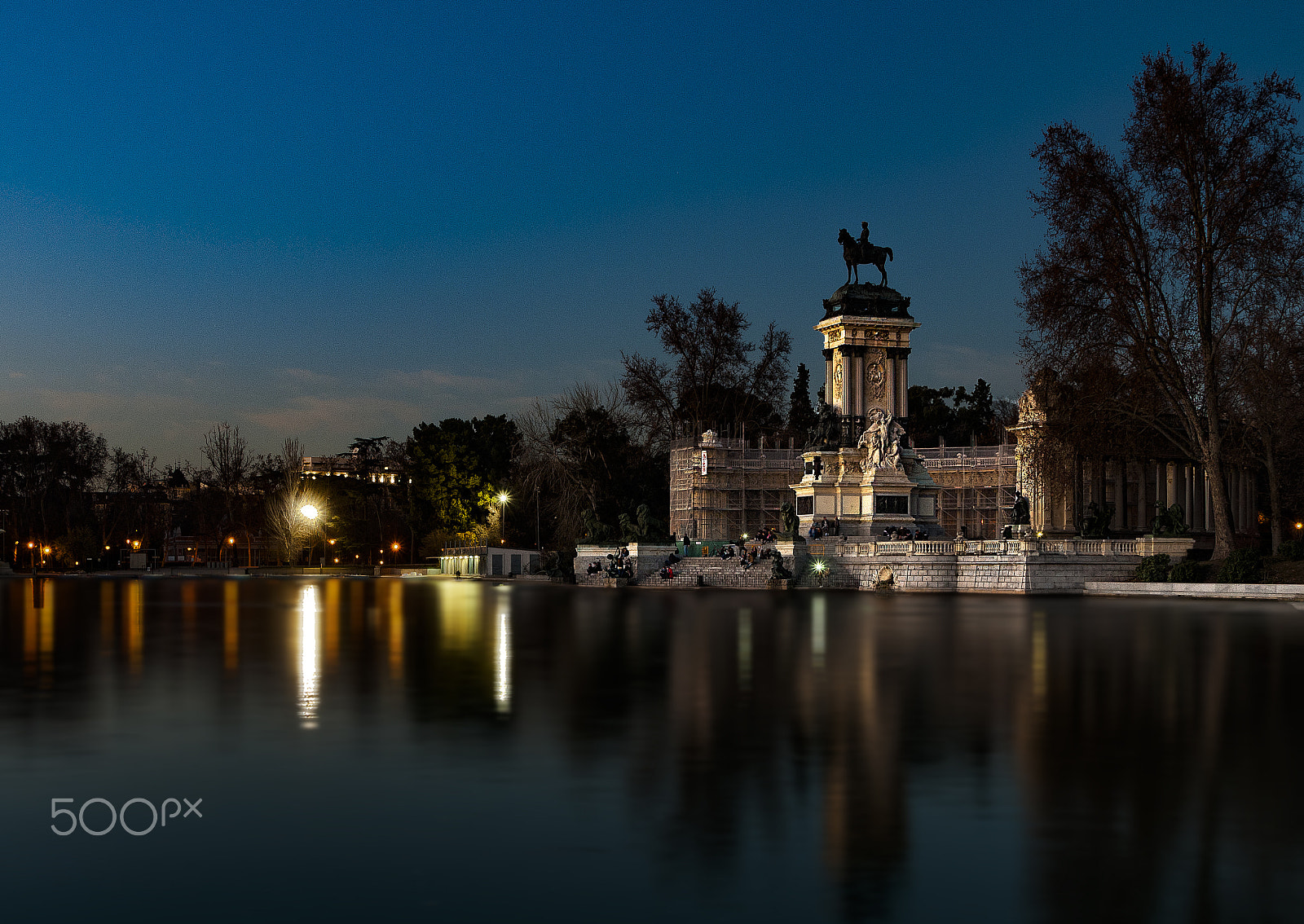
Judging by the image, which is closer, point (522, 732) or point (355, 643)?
point (522, 732)

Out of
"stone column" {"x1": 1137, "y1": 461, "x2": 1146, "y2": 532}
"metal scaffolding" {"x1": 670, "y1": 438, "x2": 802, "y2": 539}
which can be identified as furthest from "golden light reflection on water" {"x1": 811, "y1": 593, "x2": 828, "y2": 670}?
"stone column" {"x1": 1137, "y1": 461, "x2": 1146, "y2": 532}

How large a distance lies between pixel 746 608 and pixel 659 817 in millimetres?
28155

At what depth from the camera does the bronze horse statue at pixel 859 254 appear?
63.2 metres

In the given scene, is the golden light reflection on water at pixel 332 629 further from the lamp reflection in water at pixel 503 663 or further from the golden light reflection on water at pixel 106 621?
the golden light reflection on water at pixel 106 621

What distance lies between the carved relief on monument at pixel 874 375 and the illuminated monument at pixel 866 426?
4 cm

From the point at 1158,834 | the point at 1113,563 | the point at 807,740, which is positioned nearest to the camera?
the point at 1158,834

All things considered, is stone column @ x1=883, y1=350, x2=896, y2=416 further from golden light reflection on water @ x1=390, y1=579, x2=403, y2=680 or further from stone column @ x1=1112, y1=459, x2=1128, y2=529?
golden light reflection on water @ x1=390, y1=579, x2=403, y2=680

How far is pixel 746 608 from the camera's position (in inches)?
1430

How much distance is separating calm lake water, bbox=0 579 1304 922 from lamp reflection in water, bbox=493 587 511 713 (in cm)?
16

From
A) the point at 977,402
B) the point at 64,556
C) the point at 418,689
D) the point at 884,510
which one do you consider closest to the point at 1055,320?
the point at 884,510

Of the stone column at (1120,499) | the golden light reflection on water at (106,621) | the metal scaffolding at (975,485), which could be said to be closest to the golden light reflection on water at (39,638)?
Answer: the golden light reflection on water at (106,621)

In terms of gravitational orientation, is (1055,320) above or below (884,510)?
above

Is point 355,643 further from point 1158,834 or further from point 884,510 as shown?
point 884,510

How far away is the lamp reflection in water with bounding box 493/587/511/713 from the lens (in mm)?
14656
